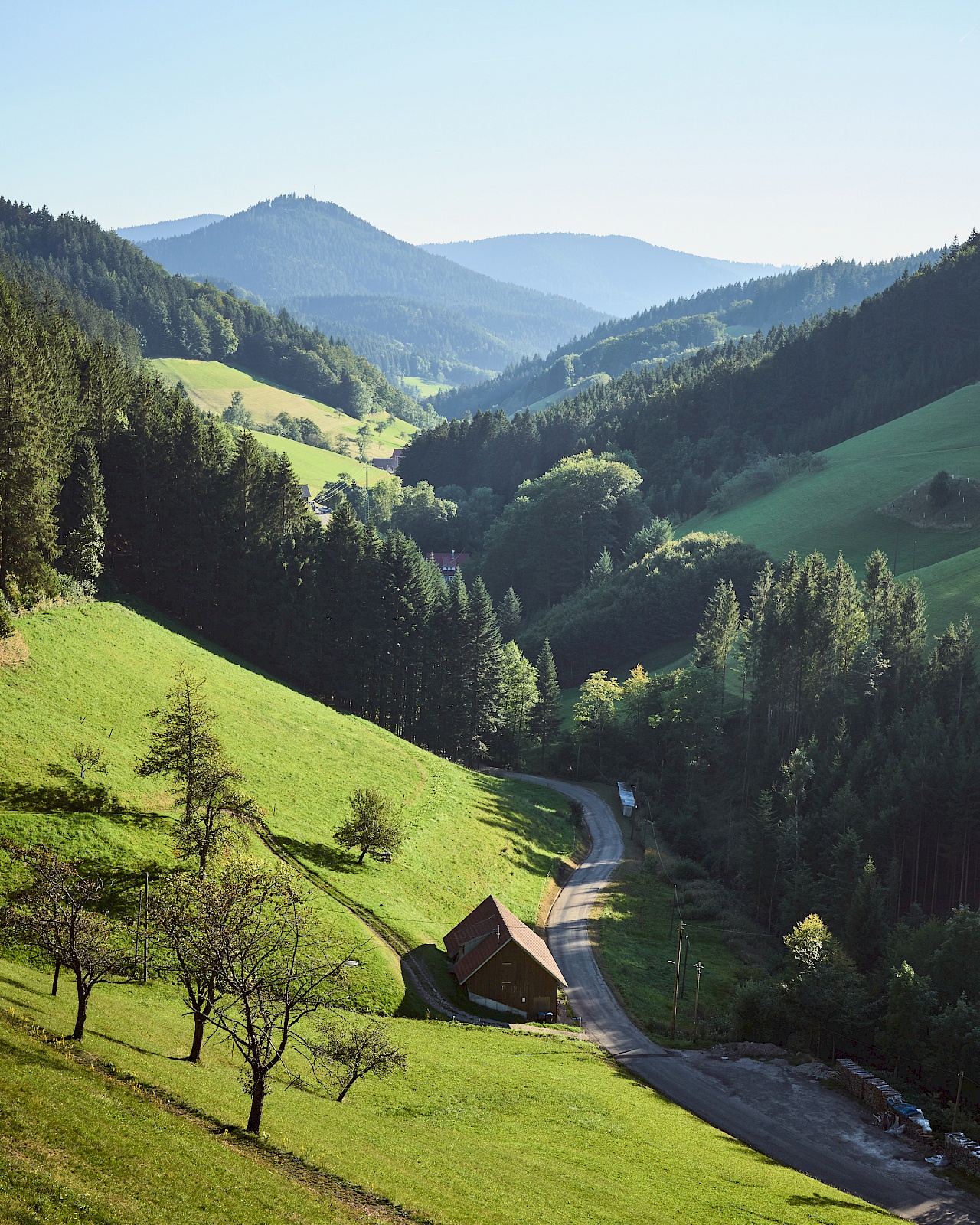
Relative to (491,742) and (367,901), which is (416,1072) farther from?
(491,742)

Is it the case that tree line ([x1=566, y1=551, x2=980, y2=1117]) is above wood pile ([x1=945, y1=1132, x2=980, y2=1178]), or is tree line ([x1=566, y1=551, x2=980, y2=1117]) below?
above

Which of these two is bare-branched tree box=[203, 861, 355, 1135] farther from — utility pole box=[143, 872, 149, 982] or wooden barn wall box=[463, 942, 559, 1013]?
wooden barn wall box=[463, 942, 559, 1013]

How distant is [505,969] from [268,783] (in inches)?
816

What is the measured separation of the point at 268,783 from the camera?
211 ft

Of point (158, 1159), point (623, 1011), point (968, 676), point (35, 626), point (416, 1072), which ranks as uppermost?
point (968, 676)

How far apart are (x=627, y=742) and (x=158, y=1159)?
95.0 m

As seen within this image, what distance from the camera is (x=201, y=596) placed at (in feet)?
304

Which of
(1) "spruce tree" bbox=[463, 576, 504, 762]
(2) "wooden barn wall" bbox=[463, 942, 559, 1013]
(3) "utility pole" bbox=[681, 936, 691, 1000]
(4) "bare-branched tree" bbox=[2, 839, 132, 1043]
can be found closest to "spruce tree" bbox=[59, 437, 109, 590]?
(1) "spruce tree" bbox=[463, 576, 504, 762]

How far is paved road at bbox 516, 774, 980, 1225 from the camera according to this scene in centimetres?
3841

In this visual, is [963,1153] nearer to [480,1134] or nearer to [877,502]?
[480,1134]

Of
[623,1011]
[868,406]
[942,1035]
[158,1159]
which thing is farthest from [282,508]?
[868,406]

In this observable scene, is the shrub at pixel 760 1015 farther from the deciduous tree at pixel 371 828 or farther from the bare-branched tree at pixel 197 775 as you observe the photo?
the bare-branched tree at pixel 197 775

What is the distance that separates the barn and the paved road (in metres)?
3.62

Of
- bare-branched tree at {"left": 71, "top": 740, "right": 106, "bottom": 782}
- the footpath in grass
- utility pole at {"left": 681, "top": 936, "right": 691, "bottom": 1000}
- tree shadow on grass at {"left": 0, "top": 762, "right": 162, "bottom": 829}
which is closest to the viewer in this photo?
the footpath in grass
